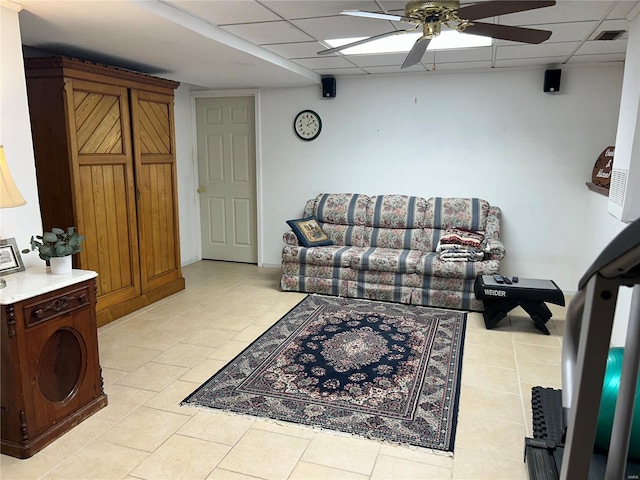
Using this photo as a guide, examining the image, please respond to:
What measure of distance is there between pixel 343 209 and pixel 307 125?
3.82 ft

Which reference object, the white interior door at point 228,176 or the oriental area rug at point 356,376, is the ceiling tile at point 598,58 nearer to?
the oriental area rug at point 356,376

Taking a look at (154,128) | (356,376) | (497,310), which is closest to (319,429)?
(356,376)

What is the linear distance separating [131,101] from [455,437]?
3.70 metres

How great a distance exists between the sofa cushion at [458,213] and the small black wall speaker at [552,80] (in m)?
1.28

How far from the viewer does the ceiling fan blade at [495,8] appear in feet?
7.23

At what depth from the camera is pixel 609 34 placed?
3504 mm

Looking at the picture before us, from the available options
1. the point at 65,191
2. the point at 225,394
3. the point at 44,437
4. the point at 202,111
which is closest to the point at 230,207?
the point at 202,111

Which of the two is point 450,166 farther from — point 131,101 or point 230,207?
point 131,101

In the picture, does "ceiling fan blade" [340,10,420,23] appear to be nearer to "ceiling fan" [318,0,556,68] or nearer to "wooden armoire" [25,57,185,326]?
"ceiling fan" [318,0,556,68]

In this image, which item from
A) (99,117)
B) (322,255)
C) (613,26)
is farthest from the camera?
(322,255)

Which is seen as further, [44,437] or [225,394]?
[225,394]

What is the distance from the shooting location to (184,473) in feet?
7.27

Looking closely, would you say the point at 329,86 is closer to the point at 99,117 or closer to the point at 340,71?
the point at 340,71

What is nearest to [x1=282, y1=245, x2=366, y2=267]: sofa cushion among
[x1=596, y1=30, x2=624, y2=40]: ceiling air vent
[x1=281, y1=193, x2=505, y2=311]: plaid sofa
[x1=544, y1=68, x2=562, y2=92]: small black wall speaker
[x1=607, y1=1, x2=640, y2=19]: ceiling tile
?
[x1=281, y1=193, x2=505, y2=311]: plaid sofa
